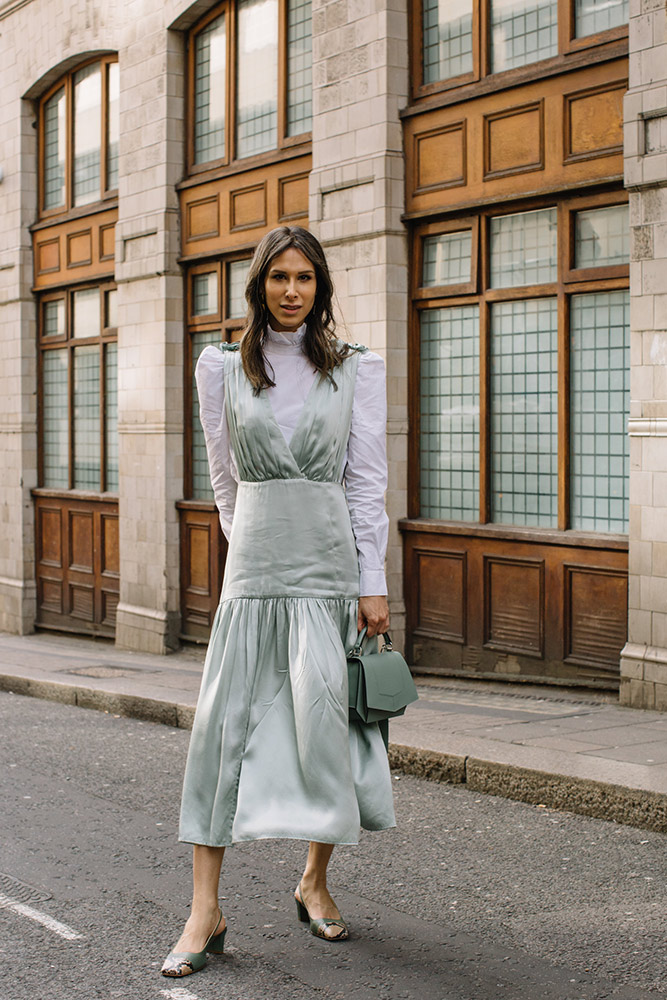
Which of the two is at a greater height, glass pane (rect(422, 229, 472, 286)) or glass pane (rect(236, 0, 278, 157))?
glass pane (rect(236, 0, 278, 157))

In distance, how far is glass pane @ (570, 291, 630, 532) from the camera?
941cm

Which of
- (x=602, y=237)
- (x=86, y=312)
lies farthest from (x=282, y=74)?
(x=86, y=312)

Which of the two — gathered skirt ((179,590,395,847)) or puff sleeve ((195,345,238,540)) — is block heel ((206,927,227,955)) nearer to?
gathered skirt ((179,590,395,847))

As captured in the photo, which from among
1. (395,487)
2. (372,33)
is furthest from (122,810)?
(372,33)

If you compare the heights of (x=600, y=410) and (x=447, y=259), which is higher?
(x=447, y=259)

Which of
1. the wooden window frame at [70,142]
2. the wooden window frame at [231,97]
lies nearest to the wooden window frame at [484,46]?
the wooden window frame at [231,97]

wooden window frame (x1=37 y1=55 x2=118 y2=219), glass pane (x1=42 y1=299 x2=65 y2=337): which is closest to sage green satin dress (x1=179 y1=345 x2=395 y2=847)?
wooden window frame (x1=37 y1=55 x2=118 y2=219)

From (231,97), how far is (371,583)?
32.3 feet

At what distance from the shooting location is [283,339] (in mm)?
4426

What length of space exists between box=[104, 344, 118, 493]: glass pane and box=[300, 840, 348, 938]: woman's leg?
11.4m

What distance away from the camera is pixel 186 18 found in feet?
44.5

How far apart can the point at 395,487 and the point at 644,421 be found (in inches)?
109

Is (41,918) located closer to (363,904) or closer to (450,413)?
(363,904)

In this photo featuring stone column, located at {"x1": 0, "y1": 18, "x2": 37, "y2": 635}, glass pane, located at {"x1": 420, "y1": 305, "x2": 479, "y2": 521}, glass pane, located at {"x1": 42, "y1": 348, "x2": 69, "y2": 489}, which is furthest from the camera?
stone column, located at {"x1": 0, "y1": 18, "x2": 37, "y2": 635}
